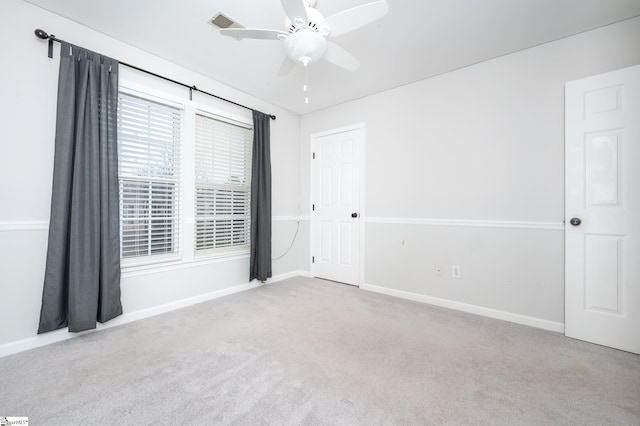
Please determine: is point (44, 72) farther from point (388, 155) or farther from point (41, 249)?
point (388, 155)

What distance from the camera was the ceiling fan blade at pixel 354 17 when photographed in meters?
1.48

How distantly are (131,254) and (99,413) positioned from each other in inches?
60.1

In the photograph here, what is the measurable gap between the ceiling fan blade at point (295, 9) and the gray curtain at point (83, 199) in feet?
5.96

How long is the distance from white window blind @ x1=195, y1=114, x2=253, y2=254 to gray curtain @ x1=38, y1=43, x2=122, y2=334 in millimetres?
886

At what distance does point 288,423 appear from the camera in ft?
4.38

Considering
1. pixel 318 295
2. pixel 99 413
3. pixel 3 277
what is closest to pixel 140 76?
pixel 3 277

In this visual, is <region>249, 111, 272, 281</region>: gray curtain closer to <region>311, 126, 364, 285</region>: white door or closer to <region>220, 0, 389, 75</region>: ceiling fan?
<region>311, 126, 364, 285</region>: white door

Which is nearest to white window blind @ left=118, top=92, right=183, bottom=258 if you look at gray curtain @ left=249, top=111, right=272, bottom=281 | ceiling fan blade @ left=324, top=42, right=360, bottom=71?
gray curtain @ left=249, top=111, right=272, bottom=281

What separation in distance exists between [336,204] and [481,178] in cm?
188

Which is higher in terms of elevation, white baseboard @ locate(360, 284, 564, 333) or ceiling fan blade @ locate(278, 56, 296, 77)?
ceiling fan blade @ locate(278, 56, 296, 77)

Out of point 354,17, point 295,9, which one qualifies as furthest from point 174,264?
point 354,17

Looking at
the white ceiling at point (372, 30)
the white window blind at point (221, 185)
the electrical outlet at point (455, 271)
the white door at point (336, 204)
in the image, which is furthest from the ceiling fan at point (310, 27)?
the electrical outlet at point (455, 271)

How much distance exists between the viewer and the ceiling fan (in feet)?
4.91

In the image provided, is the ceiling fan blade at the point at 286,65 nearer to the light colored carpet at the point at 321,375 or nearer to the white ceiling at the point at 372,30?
the white ceiling at the point at 372,30
